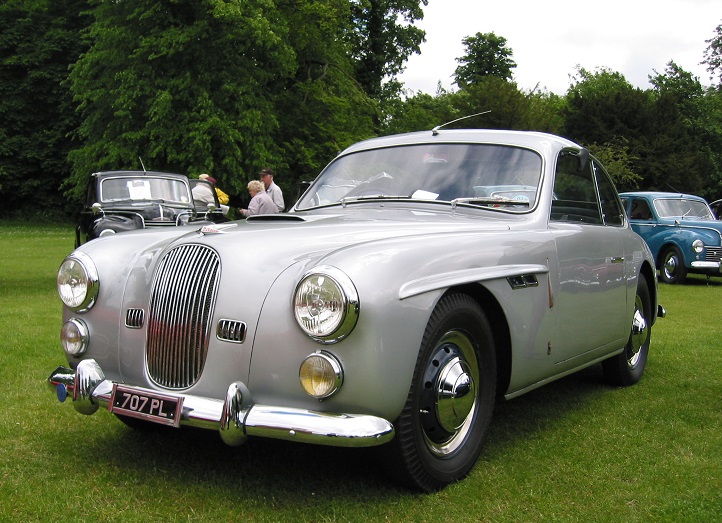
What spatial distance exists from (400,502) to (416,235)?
114 cm

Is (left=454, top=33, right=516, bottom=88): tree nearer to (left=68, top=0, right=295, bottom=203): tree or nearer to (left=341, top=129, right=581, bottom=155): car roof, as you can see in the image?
(left=68, top=0, right=295, bottom=203): tree

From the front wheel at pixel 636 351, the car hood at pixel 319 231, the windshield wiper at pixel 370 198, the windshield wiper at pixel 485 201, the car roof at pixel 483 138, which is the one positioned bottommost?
the front wheel at pixel 636 351

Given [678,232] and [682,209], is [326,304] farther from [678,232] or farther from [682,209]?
[682,209]

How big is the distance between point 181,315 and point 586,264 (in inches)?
95.8

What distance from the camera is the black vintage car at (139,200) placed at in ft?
36.7

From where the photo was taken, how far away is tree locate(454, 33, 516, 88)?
186ft

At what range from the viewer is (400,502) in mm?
3135

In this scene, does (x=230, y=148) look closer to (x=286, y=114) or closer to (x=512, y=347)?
(x=286, y=114)

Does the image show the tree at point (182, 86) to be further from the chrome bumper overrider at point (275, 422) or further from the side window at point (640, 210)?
the chrome bumper overrider at point (275, 422)

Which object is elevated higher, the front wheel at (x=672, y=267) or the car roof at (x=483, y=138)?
the car roof at (x=483, y=138)

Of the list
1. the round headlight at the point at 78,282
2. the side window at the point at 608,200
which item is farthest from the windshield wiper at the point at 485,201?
the round headlight at the point at 78,282

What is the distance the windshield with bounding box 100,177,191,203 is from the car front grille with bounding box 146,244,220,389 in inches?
356

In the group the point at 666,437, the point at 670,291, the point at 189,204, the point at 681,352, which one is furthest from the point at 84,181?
the point at 666,437

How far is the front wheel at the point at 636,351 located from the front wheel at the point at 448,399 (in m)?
2.08
